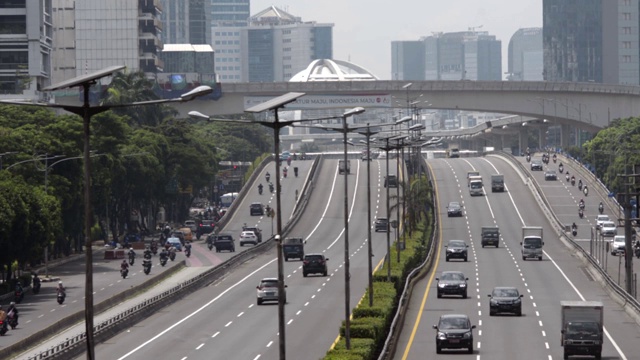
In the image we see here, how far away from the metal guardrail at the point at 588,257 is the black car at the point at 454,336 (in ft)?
48.0

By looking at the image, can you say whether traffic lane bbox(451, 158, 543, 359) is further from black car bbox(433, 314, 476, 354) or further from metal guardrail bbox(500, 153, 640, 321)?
metal guardrail bbox(500, 153, 640, 321)

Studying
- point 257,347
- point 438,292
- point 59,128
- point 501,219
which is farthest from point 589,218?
point 257,347

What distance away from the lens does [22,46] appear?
6265 inches

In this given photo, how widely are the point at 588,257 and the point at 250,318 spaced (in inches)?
1386

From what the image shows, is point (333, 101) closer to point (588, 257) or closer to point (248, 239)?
point (248, 239)

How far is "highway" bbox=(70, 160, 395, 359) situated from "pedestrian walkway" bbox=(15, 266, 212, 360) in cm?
187

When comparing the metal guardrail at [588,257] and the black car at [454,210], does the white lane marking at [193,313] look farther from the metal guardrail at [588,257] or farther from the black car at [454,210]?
the black car at [454,210]

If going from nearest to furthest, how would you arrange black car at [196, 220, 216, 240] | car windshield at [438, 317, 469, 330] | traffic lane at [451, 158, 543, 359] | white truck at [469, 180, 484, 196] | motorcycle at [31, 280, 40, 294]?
car windshield at [438, 317, 469, 330]
traffic lane at [451, 158, 543, 359]
motorcycle at [31, 280, 40, 294]
black car at [196, 220, 216, 240]
white truck at [469, 180, 484, 196]

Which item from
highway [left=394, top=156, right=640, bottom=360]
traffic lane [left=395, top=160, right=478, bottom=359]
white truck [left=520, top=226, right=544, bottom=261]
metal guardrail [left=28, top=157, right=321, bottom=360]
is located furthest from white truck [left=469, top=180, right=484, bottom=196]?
white truck [left=520, top=226, right=544, bottom=261]

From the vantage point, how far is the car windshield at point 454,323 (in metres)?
61.3

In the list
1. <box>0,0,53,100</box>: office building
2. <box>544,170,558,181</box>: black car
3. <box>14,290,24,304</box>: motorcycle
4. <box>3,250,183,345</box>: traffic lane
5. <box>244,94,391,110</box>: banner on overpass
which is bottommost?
<box>3,250,183,345</box>: traffic lane

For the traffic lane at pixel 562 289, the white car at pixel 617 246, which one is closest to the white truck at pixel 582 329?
the traffic lane at pixel 562 289

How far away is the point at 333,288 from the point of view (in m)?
90.9

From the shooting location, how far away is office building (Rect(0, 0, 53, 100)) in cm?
15750
